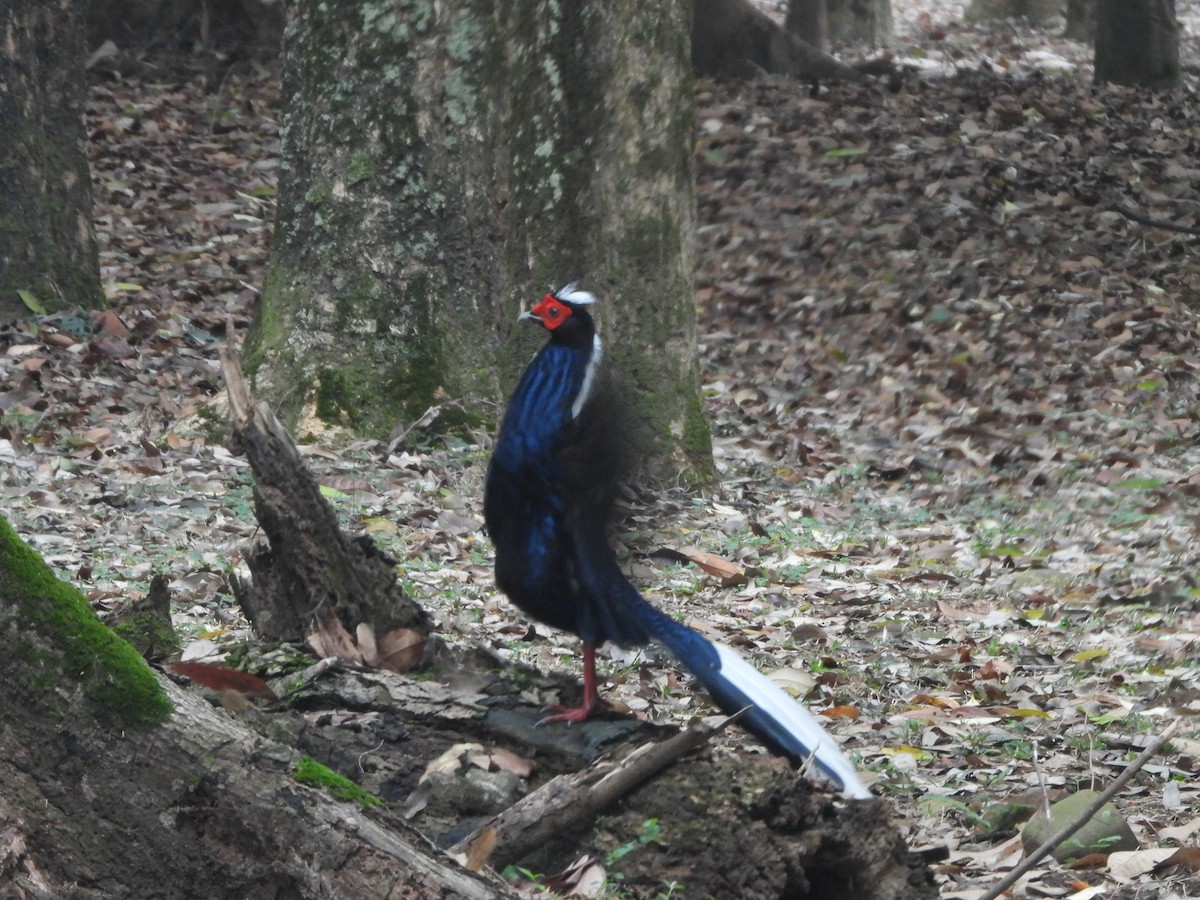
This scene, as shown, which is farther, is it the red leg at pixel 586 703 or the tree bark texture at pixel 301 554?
the tree bark texture at pixel 301 554

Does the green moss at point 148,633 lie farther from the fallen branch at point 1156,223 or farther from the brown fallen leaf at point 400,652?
the fallen branch at point 1156,223

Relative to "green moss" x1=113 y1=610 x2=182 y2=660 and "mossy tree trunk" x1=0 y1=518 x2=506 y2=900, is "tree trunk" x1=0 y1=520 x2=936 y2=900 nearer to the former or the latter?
"mossy tree trunk" x1=0 y1=518 x2=506 y2=900

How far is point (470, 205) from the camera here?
7.97 metres

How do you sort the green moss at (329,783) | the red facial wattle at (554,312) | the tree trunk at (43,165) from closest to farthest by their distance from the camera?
the green moss at (329,783) < the red facial wattle at (554,312) < the tree trunk at (43,165)

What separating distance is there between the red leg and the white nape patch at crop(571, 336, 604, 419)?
62cm

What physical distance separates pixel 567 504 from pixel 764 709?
0.76 m

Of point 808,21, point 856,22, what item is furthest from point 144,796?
point 856,22

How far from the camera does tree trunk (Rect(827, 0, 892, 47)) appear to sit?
20062mm

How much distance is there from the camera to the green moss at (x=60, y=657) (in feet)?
9.07

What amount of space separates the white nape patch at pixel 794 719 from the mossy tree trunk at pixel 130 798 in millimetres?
1044

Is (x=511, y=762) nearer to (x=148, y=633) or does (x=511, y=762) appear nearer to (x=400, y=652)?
(x=400, y=652)

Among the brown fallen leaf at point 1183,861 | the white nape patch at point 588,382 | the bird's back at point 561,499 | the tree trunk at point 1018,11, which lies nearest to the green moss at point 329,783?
the bird's back at point 561,499

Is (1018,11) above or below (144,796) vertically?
above

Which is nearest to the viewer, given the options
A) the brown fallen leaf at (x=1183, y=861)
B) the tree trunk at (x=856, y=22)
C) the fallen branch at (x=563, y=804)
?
the fallen branch at (x=563, y=804)
